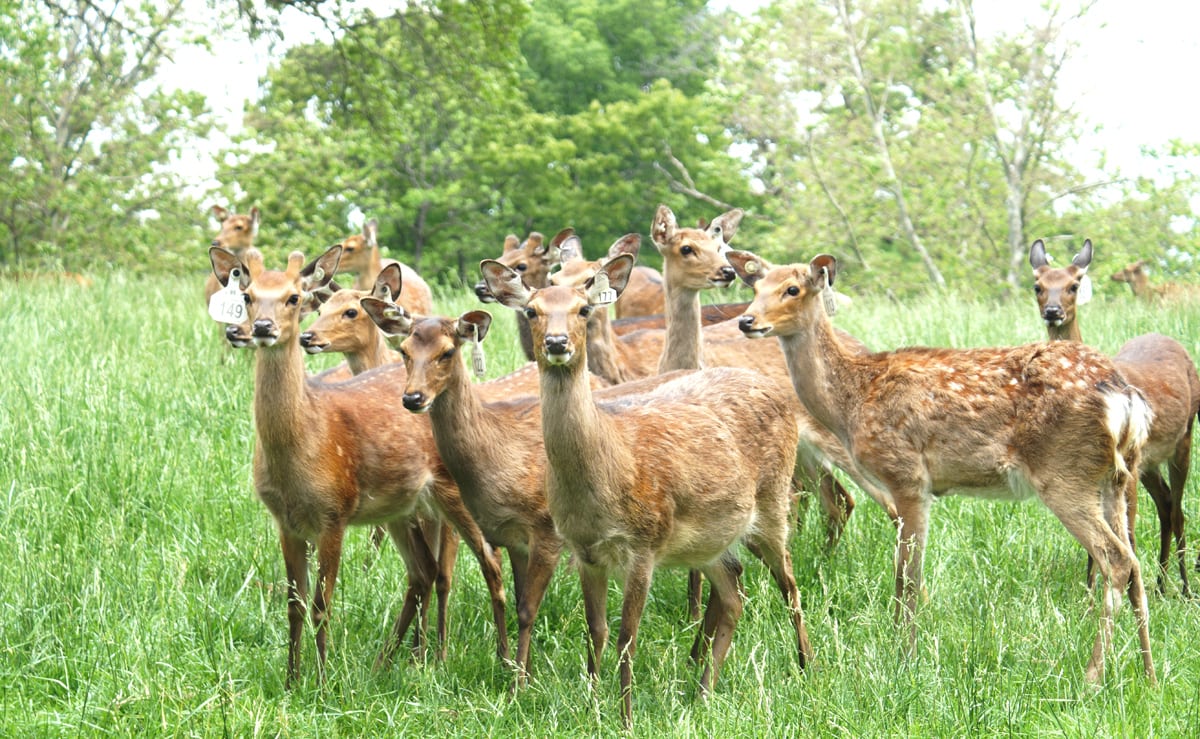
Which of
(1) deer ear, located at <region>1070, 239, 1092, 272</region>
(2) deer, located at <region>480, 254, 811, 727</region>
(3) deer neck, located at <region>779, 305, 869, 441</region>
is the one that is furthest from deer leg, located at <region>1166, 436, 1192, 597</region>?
(2) deer, located at <region>480, 254, 811, 727</region>

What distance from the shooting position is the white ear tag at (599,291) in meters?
5.48

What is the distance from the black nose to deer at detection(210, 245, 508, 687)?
1.47 metres

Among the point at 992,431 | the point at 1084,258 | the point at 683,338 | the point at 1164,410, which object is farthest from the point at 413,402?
the point at 1084,258

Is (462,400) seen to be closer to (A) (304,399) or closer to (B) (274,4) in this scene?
(A) (304,399)

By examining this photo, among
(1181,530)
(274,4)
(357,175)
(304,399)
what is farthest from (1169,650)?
(357,175)

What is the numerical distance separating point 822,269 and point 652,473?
1.91 metres

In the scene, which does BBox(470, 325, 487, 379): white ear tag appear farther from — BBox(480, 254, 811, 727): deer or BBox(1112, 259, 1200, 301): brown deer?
BBox(1112, 259, 1200, 301): brown deer

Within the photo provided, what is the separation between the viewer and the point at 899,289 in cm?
2477

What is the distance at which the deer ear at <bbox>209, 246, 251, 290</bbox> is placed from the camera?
20.8 ft

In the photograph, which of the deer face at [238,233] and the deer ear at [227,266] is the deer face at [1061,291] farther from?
the deer face at [238,233]

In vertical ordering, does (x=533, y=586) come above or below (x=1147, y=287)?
below

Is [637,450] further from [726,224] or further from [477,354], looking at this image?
[726,224]

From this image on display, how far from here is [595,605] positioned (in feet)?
17.9

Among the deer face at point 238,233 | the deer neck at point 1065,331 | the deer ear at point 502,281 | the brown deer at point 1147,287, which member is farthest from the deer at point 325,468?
the brown deer at point 1147,287
